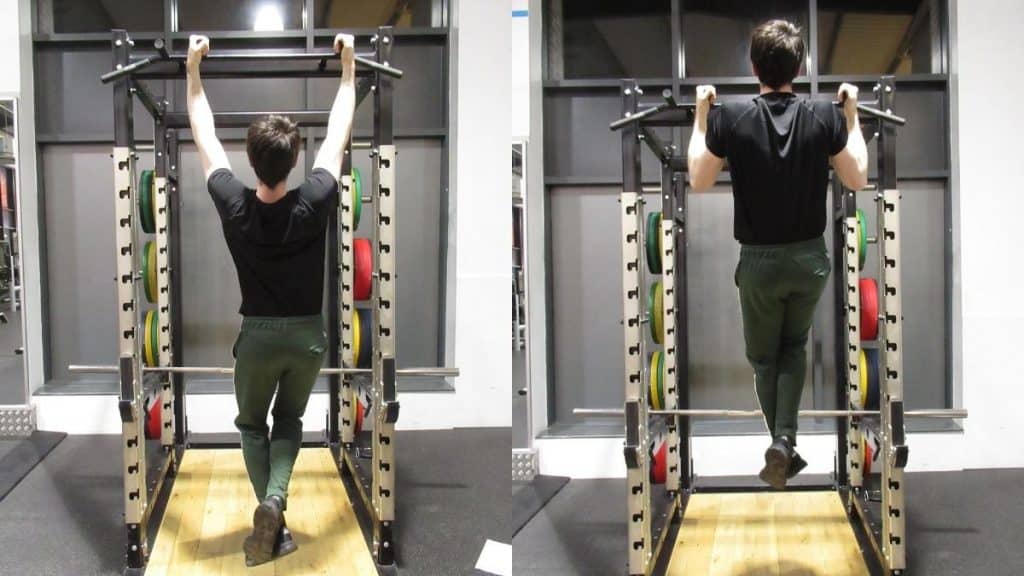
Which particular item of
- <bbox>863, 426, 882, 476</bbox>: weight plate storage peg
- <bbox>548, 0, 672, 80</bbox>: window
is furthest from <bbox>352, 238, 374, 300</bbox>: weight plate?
<bbox>863, 426, 882, 476</bbox>: weight plate storage peg

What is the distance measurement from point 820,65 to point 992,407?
8.40 ft

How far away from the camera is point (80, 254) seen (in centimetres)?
552

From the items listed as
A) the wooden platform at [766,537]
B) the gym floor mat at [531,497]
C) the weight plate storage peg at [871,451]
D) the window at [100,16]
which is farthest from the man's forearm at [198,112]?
the weight plate storage peg at [871,451]

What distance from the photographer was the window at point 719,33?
5.51m

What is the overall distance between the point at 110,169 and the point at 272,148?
3.41 metres

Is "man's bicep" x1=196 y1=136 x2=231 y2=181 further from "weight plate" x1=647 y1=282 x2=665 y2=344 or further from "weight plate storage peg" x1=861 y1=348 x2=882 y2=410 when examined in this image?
"weight plate storage peg" x1=861 y1=348 x2=882 y2=410

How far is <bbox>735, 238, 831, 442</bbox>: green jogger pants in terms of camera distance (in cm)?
276

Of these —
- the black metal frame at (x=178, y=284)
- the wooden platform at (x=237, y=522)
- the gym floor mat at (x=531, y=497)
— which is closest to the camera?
the black metal frame at (x=178, y=284)

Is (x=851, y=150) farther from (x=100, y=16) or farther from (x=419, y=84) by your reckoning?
(x=100, y=16)

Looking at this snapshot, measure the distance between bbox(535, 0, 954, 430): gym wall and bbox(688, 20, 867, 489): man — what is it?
2515mm

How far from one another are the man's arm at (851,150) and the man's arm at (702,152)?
404 millimetres

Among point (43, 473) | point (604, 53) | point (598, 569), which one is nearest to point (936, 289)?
point (604, 53)

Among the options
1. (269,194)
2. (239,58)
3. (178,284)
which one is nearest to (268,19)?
(178,284)

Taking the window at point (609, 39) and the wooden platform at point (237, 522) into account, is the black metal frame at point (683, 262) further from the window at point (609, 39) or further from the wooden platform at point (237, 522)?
the window at point (609, 39)
